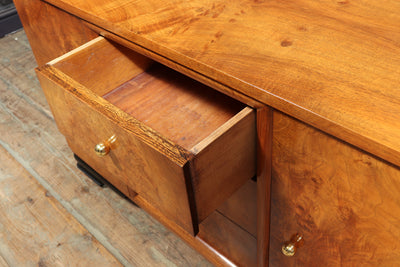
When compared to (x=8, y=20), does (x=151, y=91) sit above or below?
above

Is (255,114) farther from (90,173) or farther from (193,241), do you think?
(90,173)

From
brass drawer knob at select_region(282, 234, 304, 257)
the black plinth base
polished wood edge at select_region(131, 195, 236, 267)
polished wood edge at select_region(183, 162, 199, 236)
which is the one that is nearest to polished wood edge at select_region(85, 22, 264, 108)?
polished wood edge at select_region(183, 162, 199, 236)

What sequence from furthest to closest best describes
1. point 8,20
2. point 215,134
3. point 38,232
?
point 8,20 < point 38,232 < point 215,134

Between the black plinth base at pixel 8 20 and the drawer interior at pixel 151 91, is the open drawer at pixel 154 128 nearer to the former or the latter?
the drawer interior at pixel 151 91

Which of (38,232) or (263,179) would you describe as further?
(38,232)

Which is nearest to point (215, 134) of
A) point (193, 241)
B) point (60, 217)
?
point (193, 241)

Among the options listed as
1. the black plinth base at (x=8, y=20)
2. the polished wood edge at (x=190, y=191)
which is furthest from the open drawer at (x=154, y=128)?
the black plinth base at (x=8, y=20)

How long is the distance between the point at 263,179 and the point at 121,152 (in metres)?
0.20

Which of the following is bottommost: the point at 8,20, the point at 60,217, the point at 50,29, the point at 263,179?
the point at 60,217

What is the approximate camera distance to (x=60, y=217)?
39.6 inches

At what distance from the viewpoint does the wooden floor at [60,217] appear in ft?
3.04

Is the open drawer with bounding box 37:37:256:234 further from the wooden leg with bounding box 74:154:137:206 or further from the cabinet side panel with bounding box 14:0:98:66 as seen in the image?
the wooden leg with bounding box 74:154:137:206

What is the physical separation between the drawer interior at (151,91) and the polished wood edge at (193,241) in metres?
0.27

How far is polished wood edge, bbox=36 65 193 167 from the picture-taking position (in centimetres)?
52
